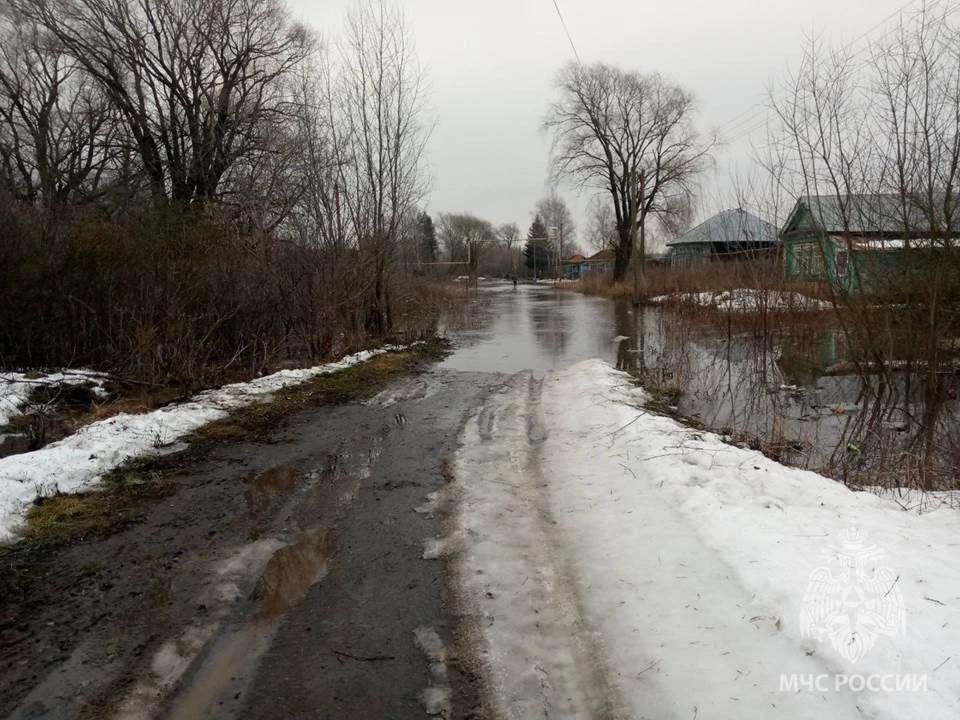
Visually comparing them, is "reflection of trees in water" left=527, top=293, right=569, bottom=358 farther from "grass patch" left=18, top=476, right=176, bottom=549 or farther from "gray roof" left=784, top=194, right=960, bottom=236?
"grass patch" left=18, top=476, right=176, bottom=549

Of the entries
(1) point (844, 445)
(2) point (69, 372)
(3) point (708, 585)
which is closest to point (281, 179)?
(2) point (69, 372)

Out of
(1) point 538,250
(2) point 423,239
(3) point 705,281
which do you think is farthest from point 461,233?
(3) point 705,281

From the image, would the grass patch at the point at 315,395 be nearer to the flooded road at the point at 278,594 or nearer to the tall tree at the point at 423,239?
the flooded road at the point at 278,594

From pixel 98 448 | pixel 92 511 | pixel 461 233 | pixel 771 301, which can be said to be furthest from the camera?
pixel 461 233

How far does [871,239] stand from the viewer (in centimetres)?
972

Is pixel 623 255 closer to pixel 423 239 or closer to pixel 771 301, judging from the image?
pixel 423 239

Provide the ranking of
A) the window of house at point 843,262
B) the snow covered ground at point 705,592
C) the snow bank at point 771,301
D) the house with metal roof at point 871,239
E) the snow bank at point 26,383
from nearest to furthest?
the snow covered ground at point 705,592 < the snow bank at point 26,383 < the house with metal roof at point 871,239 < the window of house at point 843,262 < the snow bank at point 771,301

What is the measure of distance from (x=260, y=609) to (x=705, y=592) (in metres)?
2.55

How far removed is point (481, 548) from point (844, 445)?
5518 millimetres

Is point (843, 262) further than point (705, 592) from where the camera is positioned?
Yes

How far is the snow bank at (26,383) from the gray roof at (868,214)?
37.6 ft

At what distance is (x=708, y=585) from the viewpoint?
347 centimetres

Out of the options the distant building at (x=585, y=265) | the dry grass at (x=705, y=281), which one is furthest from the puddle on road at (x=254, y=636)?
the distant building at (x=585, y=265)

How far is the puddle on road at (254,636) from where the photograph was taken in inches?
104
